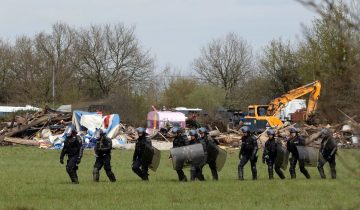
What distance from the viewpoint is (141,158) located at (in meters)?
23.1

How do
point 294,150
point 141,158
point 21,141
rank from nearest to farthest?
point 141,158 < point 294,150 < point 21,141

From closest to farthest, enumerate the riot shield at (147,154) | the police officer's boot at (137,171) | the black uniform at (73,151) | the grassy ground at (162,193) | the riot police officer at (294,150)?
the grassy ground at (162,193), the black uniform at (73,151), the police officer's boot at (137,171), the riot shield at (147,154), the riot police officer at (294,150)

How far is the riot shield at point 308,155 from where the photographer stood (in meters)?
25.0

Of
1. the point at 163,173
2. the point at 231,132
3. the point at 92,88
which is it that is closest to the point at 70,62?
the point at 92,88

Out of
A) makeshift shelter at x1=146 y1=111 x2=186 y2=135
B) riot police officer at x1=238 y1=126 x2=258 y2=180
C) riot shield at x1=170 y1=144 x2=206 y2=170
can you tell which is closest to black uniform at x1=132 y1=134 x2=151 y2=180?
riot shield at x1=170 y1=144 x2=206 y2=170

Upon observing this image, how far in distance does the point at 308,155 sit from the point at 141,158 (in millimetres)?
5930

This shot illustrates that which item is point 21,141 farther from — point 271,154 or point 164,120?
point 271,154

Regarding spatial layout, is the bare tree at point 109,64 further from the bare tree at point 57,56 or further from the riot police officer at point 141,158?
the riot police officer at point 141,158

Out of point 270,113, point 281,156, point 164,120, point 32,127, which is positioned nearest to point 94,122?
point 32,127

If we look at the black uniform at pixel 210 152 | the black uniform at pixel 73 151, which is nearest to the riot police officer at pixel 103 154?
the black uniform at pixel 73 151

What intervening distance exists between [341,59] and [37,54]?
77.8 m

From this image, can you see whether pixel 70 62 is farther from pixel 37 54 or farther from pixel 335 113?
pixel 335 113

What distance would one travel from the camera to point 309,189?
66.5 feet

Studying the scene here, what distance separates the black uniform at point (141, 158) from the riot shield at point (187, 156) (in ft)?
2.75
